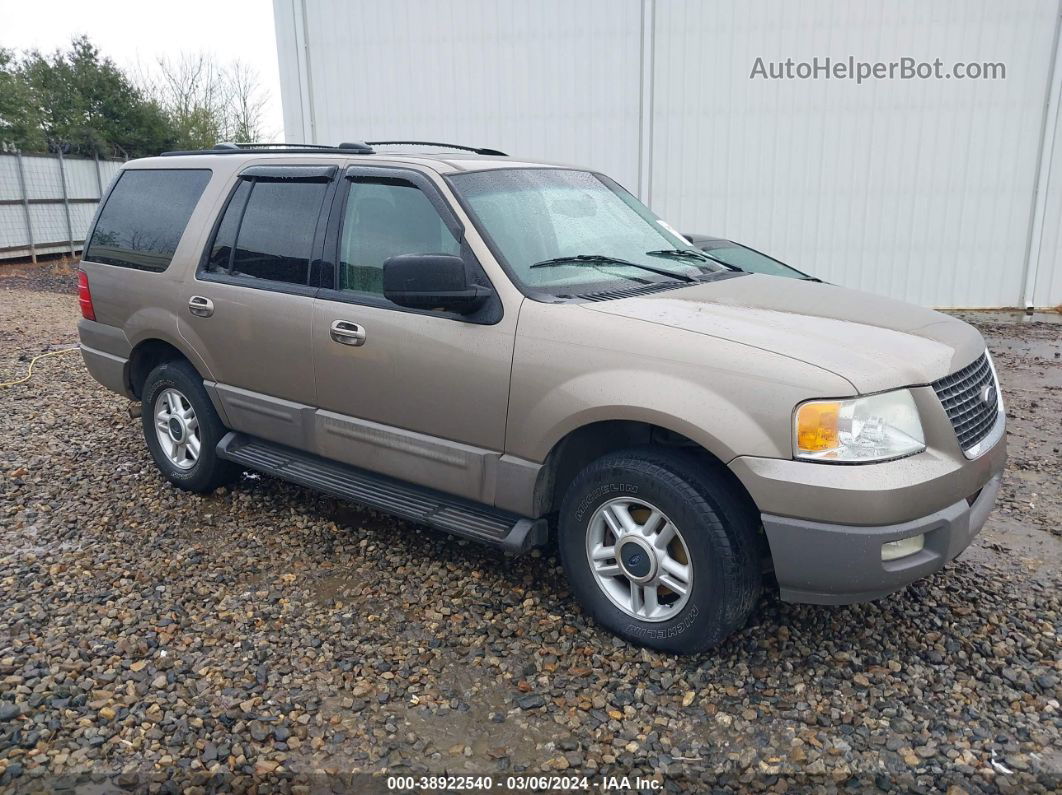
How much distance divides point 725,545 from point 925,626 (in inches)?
46.7

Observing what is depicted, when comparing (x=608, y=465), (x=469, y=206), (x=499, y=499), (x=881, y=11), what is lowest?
(x=499, y=499)

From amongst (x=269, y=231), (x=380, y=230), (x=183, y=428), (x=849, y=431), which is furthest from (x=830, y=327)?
(x=183, y=428)

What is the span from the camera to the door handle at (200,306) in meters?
4.61

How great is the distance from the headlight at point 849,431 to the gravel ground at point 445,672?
3.09 feet

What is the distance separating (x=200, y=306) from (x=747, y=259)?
484 centimetres

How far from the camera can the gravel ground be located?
2.76 meters

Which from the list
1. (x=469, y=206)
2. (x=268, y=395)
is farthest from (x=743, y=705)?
(x=268, y=395)

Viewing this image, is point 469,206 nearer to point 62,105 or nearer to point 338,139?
point 338,139

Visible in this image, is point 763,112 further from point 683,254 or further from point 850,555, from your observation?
point 850,555

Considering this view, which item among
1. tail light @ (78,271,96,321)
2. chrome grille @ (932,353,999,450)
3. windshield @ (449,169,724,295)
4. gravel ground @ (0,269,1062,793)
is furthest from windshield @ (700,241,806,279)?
tail light @ (78,271,96,321)

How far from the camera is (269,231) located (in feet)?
14.6

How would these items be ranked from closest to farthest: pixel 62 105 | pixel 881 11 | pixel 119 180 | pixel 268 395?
pixel 268 395, pixel 119 180, pixel 881 11, pixel 62 105

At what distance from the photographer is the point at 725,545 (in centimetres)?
303

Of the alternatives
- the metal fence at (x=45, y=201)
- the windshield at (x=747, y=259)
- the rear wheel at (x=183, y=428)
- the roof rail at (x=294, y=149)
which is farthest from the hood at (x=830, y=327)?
the metal fence at (x=45, y=201)
